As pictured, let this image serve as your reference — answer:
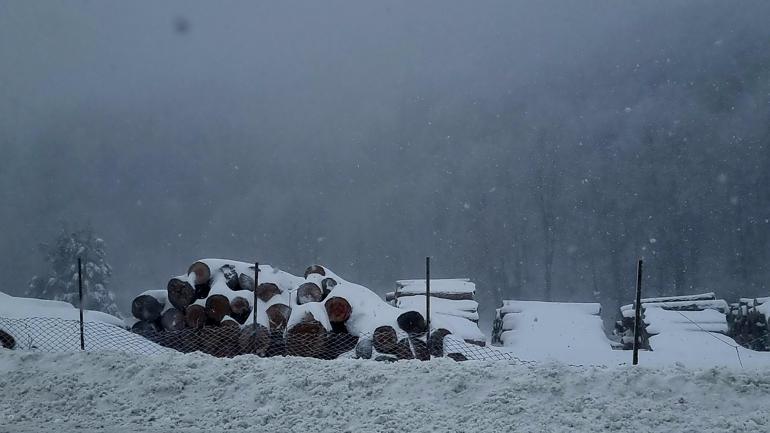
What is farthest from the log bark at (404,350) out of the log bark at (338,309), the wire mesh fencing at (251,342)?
the log bark at (338,309)

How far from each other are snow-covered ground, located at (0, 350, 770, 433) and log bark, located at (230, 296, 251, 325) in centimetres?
522

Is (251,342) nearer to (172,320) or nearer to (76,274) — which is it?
(172,320)

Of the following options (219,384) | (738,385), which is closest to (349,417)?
(219,384)

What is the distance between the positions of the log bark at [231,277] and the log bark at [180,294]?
0.74 meters

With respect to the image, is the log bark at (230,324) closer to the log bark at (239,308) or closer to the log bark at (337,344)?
the log bark at (239,308)

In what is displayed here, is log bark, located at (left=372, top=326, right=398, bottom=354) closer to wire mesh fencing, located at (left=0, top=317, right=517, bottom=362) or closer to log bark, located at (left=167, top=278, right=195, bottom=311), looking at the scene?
wire mesh fencing, located at (left=0, top=317, right=517, bottom=362)

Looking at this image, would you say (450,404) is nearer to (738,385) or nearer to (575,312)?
(738,385)

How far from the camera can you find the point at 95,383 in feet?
22.8

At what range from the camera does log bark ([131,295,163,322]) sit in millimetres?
13383

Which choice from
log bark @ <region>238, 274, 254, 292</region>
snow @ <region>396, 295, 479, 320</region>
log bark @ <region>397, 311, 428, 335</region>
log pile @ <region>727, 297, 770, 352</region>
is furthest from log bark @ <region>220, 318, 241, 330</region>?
log pile @ <region>727, 297, 770, 352</region>

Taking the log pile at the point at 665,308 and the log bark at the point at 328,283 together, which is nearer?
the log bark at the point at 328,283

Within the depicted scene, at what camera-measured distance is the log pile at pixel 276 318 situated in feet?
36.9

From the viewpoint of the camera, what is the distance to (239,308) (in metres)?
12.6

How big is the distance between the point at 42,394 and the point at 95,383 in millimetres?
510
